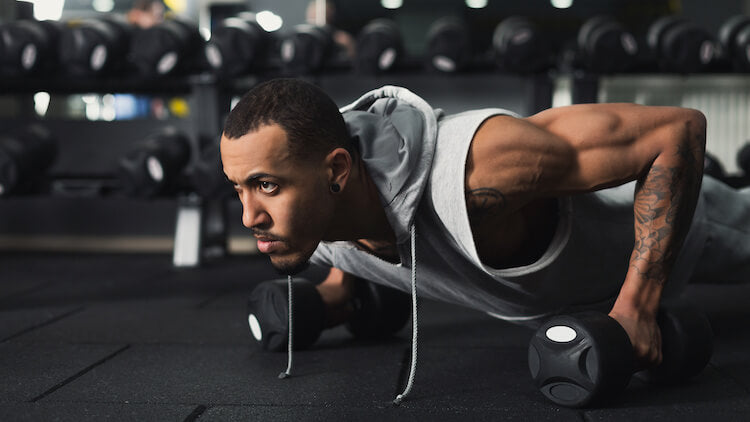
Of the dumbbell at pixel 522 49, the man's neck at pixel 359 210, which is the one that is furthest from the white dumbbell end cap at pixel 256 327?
the dumbbell at pixel 522 49

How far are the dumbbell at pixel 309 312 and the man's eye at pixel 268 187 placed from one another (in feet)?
1.46

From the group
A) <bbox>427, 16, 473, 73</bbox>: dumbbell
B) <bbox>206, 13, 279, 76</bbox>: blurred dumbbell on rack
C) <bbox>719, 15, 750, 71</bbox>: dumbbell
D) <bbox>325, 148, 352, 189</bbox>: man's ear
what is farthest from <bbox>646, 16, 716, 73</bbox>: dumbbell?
<bbox>325, 148, 352, 189</bbox>: man's ear

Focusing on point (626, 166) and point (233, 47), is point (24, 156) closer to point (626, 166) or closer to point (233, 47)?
point (233, 47)

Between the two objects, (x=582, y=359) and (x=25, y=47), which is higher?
(x=25, y=47)

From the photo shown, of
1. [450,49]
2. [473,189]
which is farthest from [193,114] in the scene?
[473,189]

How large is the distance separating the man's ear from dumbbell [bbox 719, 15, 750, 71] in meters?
2.00

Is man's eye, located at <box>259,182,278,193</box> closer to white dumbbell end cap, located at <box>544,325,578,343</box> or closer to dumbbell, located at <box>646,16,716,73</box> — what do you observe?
white dumbbell end cap, located at <box>544,325,578,343</box>

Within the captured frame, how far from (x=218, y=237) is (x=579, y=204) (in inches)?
78.0

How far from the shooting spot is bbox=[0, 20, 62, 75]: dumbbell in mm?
2648

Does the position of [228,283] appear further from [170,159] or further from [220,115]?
[220,115]

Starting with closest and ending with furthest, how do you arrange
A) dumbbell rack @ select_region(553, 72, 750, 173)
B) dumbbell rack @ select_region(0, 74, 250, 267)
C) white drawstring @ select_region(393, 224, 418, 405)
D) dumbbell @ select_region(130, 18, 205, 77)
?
white drawstring @ select_region(393, 224, 418, 405), dumbbell @ select_region(130, 18, 205, 77), dumbbell rack @ select_region(0, 74, 250, 267), dumbbell rack @ select_region(553, 72, 750, 173)

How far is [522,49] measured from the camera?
255cm

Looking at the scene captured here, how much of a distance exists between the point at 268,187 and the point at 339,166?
10 centimetres

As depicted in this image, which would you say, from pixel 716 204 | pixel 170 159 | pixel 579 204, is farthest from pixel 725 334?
pixel 170 159
